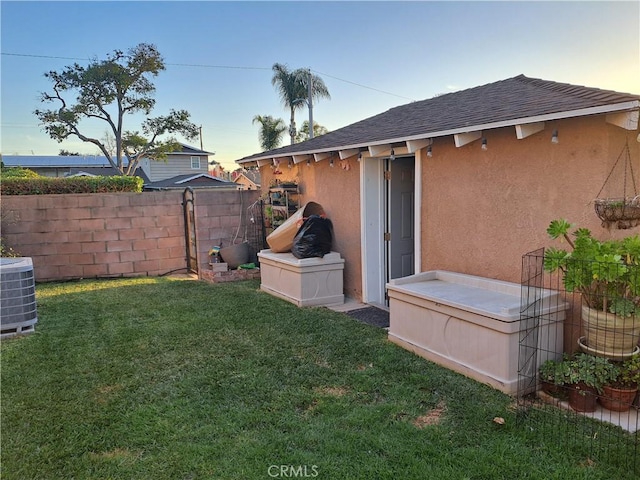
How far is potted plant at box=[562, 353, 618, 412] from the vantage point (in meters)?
3.17

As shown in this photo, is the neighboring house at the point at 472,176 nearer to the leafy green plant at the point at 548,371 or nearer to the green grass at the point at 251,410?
the leafy green plant at the point at 548,371

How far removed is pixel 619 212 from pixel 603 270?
493 millimetres

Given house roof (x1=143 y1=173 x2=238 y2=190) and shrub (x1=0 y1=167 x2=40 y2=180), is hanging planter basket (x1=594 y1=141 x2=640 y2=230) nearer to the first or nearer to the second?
shrub (x1=0 y1=167 x2=40 y2=180)

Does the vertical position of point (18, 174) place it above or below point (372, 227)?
above

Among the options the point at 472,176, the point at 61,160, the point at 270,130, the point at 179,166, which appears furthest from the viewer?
the point at 61,160

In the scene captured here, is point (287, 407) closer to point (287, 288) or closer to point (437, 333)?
point (437, 333)

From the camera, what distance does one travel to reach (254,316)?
19.2 feet

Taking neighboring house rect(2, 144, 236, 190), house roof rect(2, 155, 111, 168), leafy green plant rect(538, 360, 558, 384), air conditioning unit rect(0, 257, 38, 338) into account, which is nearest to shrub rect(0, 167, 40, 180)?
air conditioning unit rect(0, 257, 38, 338)

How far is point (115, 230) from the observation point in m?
8.76

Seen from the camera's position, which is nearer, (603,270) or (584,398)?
(603,270)

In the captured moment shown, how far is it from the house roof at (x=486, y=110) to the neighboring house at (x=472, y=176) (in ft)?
0.06

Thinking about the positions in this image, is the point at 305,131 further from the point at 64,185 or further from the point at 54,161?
the point at 64,185

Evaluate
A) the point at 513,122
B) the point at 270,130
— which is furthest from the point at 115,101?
the point at 513,122

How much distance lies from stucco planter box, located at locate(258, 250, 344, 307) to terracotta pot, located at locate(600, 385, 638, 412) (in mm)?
3983
